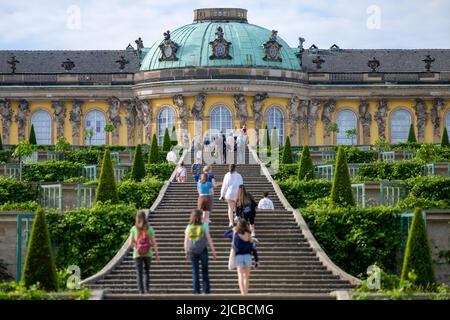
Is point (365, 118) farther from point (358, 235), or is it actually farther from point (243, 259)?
point (243, 259)

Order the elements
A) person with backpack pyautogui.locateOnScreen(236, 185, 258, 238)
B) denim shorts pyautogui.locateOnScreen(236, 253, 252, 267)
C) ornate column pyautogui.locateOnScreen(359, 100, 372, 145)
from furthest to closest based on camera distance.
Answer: ornate column pyautogui.locateOnScreen(359, 100, 372, 145) → person with backpack pyautogui.locateOnScreen(236, 185, 258, 238) → denim shorts pyautogui.locateOnScreen(236, 253, 252, 267)

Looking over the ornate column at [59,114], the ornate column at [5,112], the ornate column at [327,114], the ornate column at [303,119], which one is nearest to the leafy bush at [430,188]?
the ornate column at [303,119]

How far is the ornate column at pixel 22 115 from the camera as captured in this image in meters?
78.8

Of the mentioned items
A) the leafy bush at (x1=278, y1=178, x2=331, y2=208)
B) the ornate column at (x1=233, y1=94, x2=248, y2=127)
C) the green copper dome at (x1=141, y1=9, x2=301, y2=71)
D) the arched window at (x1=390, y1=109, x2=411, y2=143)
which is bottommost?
the leafy bush at (x1=278, y1=178, x2=331, y2=208)

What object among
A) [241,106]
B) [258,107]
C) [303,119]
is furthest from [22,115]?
[303,119]

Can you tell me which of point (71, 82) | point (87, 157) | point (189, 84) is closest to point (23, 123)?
point (71, 82)

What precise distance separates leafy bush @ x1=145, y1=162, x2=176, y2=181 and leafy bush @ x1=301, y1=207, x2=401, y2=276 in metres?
12.8

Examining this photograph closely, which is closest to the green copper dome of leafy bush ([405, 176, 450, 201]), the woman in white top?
leafy bush ([405, 176, 450, 201])

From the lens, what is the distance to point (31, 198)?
42.4 m

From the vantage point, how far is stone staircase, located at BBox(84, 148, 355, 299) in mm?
30750

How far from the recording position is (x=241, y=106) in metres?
75.1

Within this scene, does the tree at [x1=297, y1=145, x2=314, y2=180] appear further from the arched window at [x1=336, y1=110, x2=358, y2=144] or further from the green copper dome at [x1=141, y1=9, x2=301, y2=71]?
the arched window at [x1=336, y1=110, x2=358, y2=144]

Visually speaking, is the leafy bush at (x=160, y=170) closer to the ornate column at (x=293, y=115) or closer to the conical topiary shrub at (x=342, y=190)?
the conical topiary shrub at (x=342, y=190)
